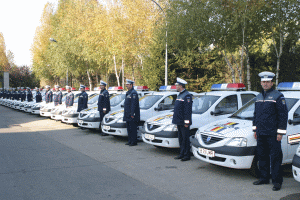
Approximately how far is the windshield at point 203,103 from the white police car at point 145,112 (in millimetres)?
1636

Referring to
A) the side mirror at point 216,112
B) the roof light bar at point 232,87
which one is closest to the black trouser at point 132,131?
the side mirror at point 216,112

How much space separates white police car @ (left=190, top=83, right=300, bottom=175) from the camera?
551 cm

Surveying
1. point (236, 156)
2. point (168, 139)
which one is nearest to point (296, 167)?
point (236, 156)

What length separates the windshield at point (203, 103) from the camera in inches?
324

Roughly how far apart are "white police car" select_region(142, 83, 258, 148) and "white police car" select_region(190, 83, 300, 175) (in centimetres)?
141

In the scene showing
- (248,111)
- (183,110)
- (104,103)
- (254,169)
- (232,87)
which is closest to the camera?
(254,169)

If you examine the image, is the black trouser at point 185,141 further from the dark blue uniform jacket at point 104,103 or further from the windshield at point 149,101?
the dark blue uniform jacket at point 104,103

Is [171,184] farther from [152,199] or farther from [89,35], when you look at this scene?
[89,35]

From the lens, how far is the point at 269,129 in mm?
5164

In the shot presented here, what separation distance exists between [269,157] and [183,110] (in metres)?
2.52

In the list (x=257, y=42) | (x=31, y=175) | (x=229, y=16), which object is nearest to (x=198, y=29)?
(x=229, y=16)

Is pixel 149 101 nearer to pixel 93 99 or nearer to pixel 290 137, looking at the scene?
pixel 93 99

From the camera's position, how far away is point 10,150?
8.36 m

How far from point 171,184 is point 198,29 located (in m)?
11.3
